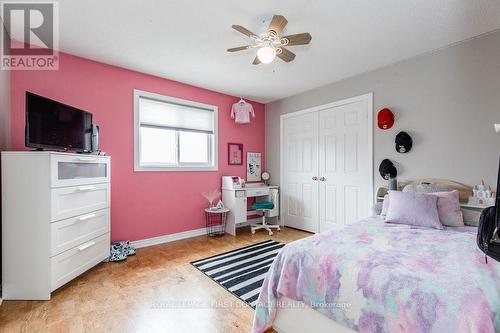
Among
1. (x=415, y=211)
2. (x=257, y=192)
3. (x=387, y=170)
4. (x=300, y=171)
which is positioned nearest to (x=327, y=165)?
(x=300, y=171)

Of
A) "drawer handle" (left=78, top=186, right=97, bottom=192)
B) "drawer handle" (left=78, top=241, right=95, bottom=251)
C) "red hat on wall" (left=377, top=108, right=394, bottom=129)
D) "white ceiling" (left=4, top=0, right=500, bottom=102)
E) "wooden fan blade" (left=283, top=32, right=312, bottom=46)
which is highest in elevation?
"white ceiling" (left=4, top=0, right=500, bottom=102)

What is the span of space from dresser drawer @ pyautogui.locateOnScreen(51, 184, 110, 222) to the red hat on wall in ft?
11.9

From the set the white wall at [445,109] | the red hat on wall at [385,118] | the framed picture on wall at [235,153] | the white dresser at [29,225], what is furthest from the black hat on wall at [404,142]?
the white dresser at [29,225]

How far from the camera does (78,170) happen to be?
7.94 feet

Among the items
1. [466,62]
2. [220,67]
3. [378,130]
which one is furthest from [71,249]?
[466,62]

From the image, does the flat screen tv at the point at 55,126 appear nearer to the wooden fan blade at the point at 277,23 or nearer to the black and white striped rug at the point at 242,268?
the black and white striped rug at the point at 242,268

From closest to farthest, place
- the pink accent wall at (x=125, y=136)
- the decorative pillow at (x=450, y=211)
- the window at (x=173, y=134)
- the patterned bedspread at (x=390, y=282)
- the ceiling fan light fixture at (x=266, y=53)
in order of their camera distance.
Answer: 1. the patterned bedspread at (x=390, y=282)
2. the ceiling fan light fixture at (x=266, y=53)
3. the decorative pillow at (x=450, y=211)
4. the pink accent wall at (x=125, y=136)
5. the window at (x=173, y=134)

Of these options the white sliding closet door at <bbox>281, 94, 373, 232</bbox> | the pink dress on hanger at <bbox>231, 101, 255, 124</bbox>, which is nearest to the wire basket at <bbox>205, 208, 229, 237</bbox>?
the white sliding closet door at <bbox>281, 94, 373, 232</bbox>

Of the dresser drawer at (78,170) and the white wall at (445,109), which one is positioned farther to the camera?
the white wall at (445,109)

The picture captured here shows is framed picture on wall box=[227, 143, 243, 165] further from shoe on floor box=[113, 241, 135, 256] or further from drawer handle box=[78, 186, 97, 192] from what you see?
drawer handle box=[78, 186, 97, 192]

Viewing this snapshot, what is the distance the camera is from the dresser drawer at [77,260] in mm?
2111

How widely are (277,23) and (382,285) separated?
2003 mm

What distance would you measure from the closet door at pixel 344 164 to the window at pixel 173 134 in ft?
6.37

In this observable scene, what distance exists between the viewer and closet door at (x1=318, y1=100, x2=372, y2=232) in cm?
350
